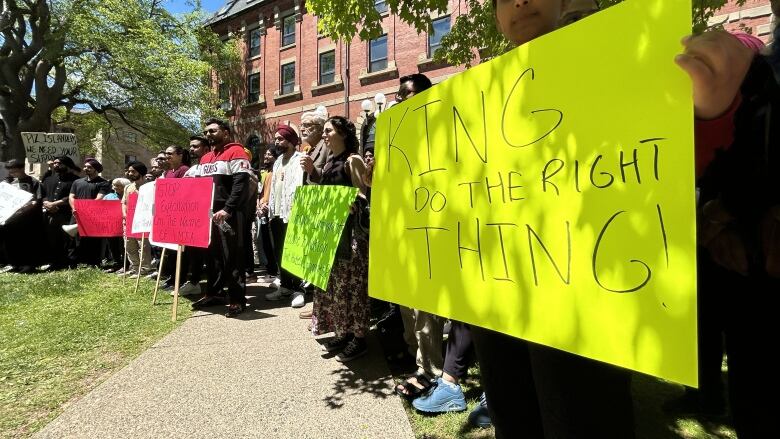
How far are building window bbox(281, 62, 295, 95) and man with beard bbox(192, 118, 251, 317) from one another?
757 inches

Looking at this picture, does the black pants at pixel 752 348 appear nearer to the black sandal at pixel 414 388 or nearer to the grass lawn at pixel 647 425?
the grass lawn at pixel 647 425

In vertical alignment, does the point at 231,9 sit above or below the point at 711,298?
above

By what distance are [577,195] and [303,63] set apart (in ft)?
75.0

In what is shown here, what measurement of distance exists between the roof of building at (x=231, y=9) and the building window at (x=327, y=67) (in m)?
5.79

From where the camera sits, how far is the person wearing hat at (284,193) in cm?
479

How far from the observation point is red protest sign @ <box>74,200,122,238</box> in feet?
22.4

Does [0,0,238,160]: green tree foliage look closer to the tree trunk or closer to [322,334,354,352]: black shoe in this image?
Answer: the tree trunk

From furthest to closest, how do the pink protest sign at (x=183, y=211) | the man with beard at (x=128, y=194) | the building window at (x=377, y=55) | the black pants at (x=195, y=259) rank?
the building window at (x=377, y=55), the man with beard at (x=128, y=194), the black pants at (x=195, y=259), the pink protest sign at (x=183, y=211)

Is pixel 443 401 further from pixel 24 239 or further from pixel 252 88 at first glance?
pixel 252 88

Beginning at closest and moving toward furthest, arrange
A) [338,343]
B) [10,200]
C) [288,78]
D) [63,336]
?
[338,343], [63,336], [10,200], [288,78]

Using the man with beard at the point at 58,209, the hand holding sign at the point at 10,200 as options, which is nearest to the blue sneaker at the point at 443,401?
the man with beard at the point at 58,209

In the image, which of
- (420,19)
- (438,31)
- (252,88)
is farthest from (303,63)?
(420,19)

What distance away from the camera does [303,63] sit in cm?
2172

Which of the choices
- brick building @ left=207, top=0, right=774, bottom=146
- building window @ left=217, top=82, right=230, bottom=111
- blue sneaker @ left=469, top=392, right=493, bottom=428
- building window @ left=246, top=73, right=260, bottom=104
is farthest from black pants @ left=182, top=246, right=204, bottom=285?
building window @ left=217, top=82, right=230, bottom=111
